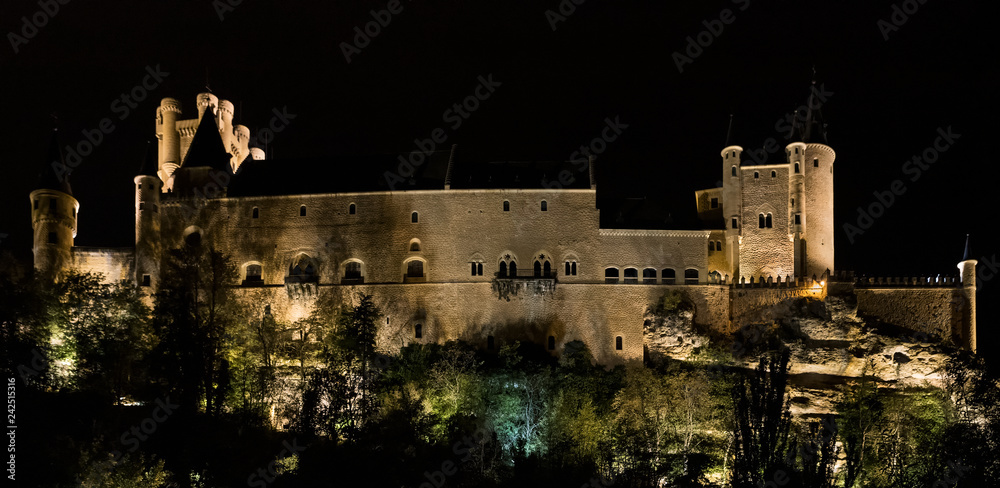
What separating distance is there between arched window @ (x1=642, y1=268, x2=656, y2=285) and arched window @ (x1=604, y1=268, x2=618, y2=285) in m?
1.76

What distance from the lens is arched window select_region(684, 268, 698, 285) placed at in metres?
56.9

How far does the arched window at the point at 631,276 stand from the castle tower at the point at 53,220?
117ft

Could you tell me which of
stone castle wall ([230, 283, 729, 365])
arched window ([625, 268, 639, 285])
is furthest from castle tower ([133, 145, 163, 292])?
arched window ([625, 268, 639, 285])

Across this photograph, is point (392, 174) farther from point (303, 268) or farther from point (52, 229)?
point (52, 229)

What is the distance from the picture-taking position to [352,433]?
1807 inches

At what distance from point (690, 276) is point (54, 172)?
42.6 m

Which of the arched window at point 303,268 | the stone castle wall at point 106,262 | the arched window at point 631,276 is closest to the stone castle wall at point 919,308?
the arched window at point 631,276

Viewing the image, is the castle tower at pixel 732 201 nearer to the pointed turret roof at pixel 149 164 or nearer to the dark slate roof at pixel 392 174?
the dark slate roof at pixel 392 174

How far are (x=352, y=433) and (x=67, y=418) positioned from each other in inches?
555

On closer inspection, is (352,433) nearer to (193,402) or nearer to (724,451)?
(193,402)

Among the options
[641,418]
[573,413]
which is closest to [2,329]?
[573,413]

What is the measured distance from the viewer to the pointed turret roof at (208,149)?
6197 cm

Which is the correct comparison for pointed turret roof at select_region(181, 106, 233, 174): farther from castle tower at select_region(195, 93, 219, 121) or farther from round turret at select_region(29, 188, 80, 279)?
round turret at select_region(29, 188, 80, 279)

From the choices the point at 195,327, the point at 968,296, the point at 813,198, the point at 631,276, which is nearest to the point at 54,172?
the point at 195,327
